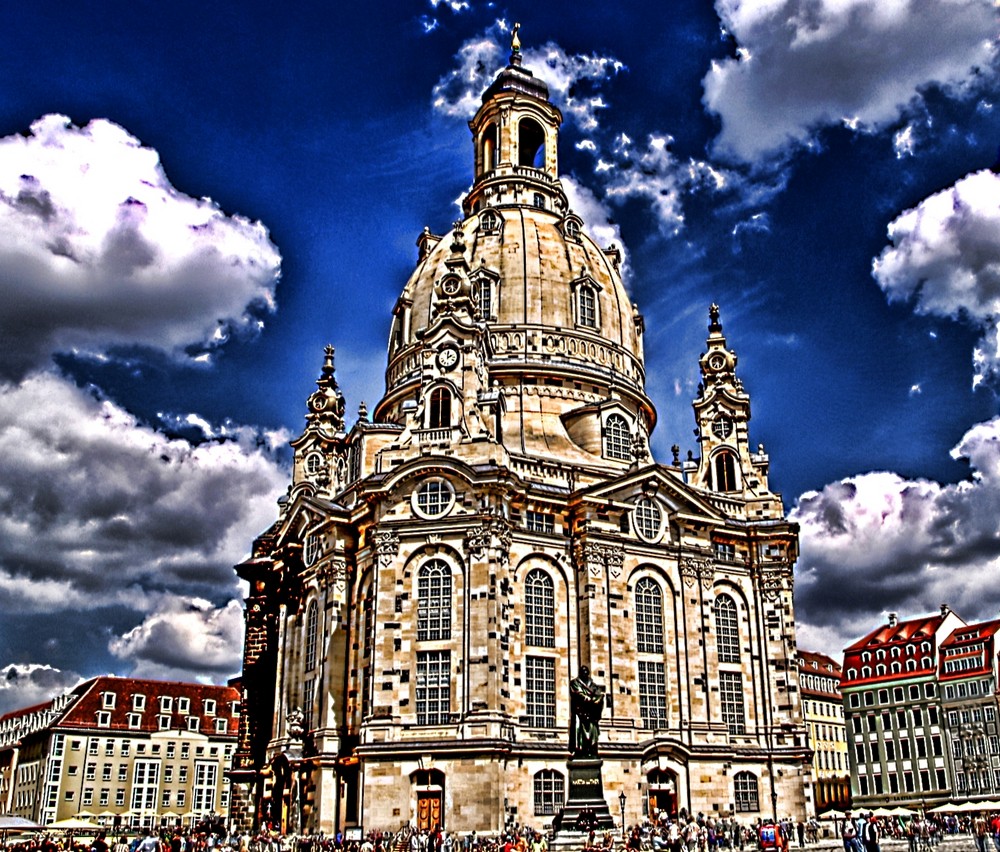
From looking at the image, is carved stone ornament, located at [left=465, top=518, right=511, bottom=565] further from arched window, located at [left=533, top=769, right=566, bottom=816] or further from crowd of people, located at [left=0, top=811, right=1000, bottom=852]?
crowd of people, located at [left=0, top=811, right=1000, bottom=852]

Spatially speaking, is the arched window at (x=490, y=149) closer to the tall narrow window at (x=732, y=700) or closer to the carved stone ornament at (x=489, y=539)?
the carved stone ornament at (x=489, y=539)

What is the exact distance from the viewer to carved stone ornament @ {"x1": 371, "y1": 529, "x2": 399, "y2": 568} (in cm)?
5491

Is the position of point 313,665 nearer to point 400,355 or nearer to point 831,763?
point 400,355

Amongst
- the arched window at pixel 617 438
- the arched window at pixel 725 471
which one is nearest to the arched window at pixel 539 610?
the arched window at pixel 617 438

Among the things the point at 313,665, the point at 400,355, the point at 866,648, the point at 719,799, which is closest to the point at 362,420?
the point at 400,355

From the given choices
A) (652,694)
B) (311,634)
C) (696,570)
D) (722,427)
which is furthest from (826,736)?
(311,634)

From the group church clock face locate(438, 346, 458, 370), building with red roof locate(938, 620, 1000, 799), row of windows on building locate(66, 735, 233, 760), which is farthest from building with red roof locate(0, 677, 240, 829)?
building with red roof locate(938, 620, 1000, 799)

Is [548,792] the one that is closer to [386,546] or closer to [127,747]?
[386,546]

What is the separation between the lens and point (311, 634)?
61.9 metres

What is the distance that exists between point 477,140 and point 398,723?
5245 centimetres

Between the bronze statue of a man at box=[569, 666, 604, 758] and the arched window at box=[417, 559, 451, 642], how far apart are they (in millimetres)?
14145

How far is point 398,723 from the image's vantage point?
5191 cm

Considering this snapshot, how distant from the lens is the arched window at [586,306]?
7188 cm

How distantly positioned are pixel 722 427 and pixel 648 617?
1720cm
